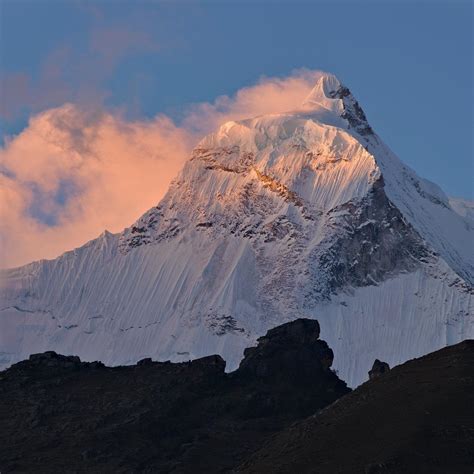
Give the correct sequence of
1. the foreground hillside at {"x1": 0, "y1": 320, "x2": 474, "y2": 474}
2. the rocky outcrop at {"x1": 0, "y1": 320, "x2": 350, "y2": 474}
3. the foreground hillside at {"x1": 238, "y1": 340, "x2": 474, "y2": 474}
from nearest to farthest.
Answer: the foreground hillside at {"x1": 238, "y1": 340, "x2": 474, "y2": 474} < the foreground hillside at {"x1": 0, "y1": 320, "x2": 474, "y2": 474} < the rocky outcrop at {"x1": 0, "y1": 320, "x2": 350, "y2": 474}

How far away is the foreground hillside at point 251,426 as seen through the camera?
153750 millimetres

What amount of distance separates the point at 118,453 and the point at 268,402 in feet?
63.2

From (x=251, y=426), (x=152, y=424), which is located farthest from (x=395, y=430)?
(x=152, y=424)

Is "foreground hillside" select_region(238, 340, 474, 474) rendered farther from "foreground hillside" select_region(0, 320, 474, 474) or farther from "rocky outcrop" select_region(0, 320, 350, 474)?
"rocky outcrop" select_region(0, 320, 350, 474)

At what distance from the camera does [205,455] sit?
7106 inches

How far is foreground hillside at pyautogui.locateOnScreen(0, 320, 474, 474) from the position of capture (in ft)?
504

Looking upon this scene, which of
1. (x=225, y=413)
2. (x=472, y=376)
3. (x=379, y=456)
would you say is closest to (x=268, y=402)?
(x=225, y=413)

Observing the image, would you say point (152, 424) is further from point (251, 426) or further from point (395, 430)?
point (395, 430)

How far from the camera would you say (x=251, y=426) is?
18938cm

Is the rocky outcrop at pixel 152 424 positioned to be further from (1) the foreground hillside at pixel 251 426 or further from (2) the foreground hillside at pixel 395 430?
(2) the foreground hillside at pixel 395 430

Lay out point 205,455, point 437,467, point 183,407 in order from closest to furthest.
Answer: point 437,467 → point 205,455 → point 183,407

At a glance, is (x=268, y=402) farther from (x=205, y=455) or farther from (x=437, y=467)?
(x=437, y=467)

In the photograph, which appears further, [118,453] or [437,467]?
[118,453]

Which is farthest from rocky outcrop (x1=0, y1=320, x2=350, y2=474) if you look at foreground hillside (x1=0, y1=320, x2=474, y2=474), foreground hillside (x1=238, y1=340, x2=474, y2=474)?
foreground hillside (x1=238, y1=340, x2=474, y2=474)
